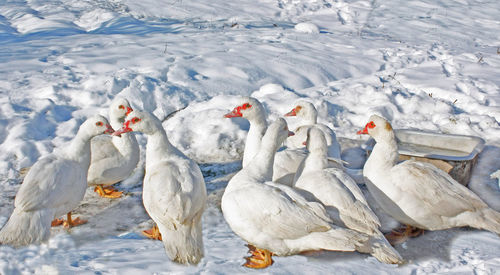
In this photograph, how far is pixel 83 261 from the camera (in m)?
3.36

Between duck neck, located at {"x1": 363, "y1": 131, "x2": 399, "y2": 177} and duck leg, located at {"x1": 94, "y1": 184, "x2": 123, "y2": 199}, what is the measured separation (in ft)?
8.30

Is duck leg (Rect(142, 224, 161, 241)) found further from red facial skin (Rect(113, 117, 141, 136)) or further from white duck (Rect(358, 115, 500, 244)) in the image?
white duck (Rect(358, 115, 500, 244))

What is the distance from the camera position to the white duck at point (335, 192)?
3.52m

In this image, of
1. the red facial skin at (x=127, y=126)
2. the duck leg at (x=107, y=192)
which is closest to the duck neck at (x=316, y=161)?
the red facial skin at (x=127, y=126)

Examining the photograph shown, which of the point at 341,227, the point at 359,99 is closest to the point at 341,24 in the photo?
the point at 359,99

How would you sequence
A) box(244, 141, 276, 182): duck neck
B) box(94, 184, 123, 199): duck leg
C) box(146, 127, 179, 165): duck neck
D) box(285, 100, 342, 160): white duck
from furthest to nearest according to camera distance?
box(285, 100, 342, 160): white duck → box(94, 184, 123, 199): duck leg → box(146, 127, 179, 165): duck neck → box(244, 141, 276, 182): duck neck

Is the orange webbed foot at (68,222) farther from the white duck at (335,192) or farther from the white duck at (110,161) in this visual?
the white duck at (335,192)

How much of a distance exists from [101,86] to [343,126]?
3.58 meters

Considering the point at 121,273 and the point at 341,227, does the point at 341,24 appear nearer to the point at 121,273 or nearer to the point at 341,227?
the point at 341,227

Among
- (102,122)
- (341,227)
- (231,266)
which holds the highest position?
(102,122)

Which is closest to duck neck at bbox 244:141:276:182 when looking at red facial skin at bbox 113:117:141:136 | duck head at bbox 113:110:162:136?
duck head at bbox 113:110:162:136

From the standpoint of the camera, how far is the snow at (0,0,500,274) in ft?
12.1

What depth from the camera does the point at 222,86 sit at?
7395mm

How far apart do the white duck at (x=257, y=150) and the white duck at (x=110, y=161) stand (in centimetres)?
115
